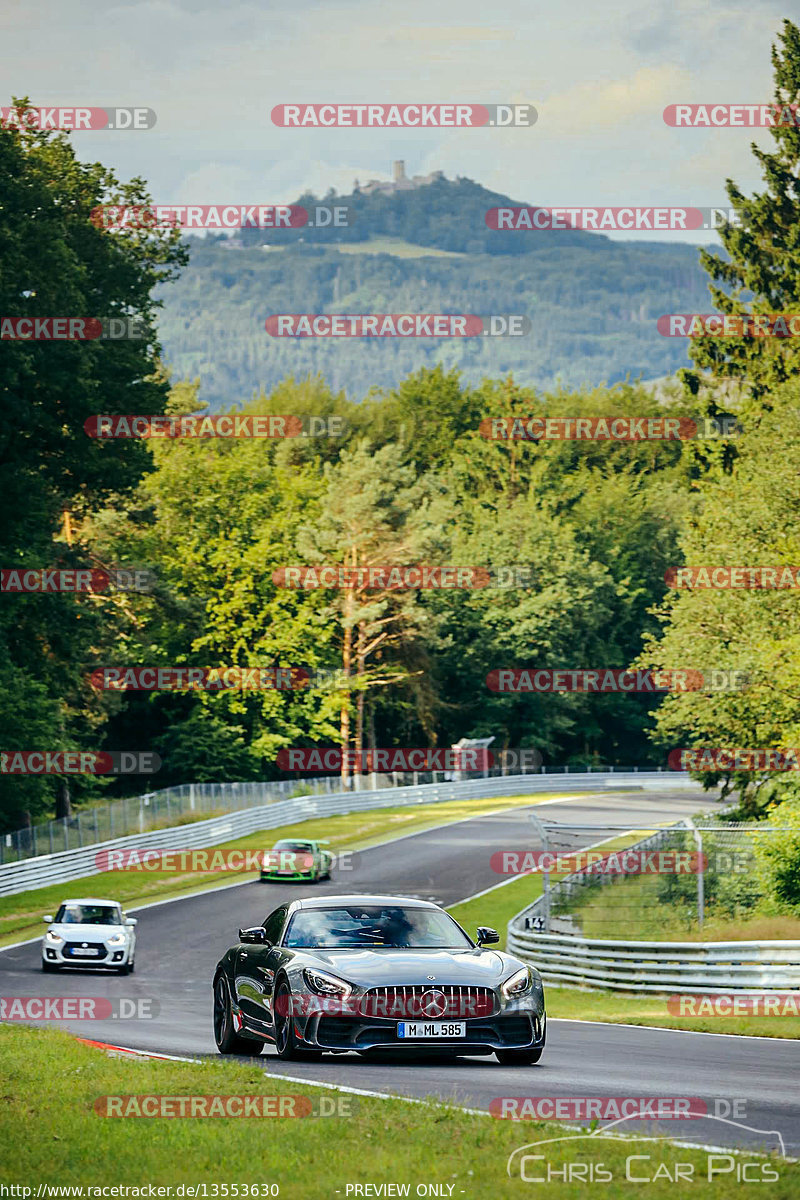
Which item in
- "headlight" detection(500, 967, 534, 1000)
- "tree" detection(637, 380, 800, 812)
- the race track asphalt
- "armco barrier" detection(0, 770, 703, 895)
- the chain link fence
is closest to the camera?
the race track asphalt

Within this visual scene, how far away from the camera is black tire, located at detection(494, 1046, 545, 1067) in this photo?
503 inches

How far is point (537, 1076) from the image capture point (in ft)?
39.5

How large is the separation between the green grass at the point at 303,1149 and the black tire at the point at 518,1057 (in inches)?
99.0

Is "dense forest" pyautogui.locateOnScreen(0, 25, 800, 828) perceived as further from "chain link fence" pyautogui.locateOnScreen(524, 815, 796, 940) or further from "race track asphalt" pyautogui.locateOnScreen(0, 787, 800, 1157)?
"race track asphalt" pyautogui.locateOnScreen(0, 787, 800, 1157)

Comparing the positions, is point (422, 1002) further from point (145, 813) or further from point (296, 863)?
point (145, 813)

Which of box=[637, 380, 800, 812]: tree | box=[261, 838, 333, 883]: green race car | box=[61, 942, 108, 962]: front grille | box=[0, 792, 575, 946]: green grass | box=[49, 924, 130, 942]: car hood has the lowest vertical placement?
box=[0, 792, 575, 946]: green grass

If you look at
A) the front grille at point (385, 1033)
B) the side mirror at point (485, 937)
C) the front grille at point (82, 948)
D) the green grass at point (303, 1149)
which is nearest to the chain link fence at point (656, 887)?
the front grille at point (82, 948)

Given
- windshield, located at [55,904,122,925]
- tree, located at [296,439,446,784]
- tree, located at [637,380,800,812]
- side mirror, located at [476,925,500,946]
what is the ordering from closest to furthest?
side mirror, located at [476,925,500,946] < windshield, located at [55,904,122,925] < tree, located at [637,380,800,812] < tree, located at [296,439,446,784]

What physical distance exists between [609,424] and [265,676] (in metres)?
46.9

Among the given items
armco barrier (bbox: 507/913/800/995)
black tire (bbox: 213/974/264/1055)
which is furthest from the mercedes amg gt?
armco barrier (bbox: 507/913/800/995)

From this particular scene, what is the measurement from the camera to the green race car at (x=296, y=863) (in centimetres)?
4428

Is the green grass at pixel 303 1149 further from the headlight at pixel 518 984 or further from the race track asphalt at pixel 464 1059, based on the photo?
the headlight at pixel 518 984

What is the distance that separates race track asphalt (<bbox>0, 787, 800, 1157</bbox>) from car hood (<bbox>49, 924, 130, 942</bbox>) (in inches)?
28.4

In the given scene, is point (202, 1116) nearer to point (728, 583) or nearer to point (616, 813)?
point (728, 583)
